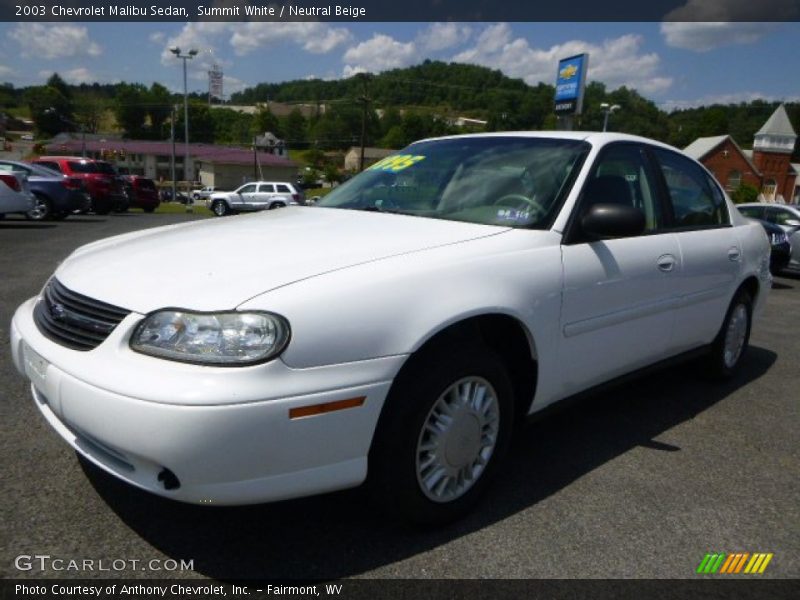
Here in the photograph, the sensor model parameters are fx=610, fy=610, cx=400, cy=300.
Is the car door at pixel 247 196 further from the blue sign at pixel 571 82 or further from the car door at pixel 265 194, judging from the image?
the blue sign at pixel 571 82

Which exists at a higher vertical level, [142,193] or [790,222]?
[790,222]

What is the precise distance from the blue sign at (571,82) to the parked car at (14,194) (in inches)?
899

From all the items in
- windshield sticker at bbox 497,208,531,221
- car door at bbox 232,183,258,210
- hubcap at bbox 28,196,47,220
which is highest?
windshield sticker at bbox 497,208,531,221

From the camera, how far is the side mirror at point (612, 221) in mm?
2691

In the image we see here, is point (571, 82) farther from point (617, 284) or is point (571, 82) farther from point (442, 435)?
point (442, 435)

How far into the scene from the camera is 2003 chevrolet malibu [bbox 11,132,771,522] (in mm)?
1833

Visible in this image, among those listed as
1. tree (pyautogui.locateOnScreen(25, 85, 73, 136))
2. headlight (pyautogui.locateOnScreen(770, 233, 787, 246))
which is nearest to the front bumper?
headlight (pyautogui.locateOnScreen(770, 233, 787, 246))

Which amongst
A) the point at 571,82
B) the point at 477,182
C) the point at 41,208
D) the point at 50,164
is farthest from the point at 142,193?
the point at 477,182

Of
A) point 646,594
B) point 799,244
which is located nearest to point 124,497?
point 646,594

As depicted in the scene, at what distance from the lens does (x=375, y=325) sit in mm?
1997

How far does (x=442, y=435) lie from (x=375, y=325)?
1.84ft

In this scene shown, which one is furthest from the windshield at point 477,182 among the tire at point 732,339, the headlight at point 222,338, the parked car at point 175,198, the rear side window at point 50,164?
the parked car at point 175,198

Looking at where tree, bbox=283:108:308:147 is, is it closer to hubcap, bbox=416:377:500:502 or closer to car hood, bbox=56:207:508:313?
car hood, bbox=56:207:508:313

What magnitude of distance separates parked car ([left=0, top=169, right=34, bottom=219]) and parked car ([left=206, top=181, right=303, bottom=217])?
17229 mm
